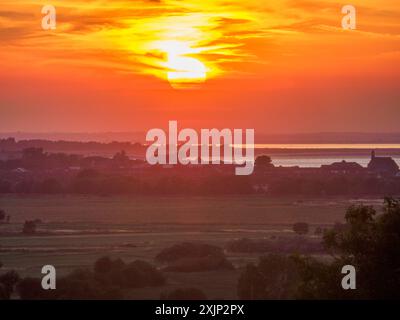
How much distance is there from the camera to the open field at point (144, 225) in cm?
2477

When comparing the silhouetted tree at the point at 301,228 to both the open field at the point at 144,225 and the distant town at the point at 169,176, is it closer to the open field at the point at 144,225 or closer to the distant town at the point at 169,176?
the open field at the point at 144,225

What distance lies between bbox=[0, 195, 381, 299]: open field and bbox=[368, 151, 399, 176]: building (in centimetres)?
336

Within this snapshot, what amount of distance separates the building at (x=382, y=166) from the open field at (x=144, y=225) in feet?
11.0

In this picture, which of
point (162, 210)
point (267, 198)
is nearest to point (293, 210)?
point (267, 198)

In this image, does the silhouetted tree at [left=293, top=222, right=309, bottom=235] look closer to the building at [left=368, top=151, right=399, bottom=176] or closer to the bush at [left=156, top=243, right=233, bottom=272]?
the bush at [left=156, top=243, right=233, bottom=272]

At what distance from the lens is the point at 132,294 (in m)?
19.1

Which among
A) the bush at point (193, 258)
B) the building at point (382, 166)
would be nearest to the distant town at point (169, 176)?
the building at point (382, 166)

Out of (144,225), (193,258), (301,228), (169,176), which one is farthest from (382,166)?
(193,258)

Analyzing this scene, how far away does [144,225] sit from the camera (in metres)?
33.6

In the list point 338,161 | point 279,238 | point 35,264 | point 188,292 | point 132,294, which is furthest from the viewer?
point 338,161

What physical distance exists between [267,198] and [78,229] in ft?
33.9

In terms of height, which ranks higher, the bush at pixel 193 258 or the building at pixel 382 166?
the building at pixel 382 166

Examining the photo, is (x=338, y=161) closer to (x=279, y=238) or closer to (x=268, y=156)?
(x=268, y=156)

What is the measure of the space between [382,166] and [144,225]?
12.0m
